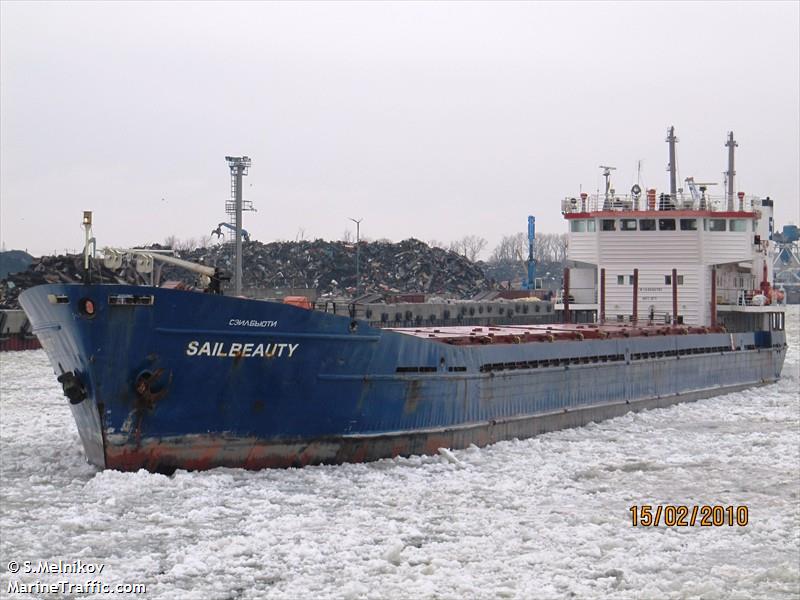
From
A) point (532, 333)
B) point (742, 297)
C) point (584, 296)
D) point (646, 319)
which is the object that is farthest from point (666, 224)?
point (532, 333)

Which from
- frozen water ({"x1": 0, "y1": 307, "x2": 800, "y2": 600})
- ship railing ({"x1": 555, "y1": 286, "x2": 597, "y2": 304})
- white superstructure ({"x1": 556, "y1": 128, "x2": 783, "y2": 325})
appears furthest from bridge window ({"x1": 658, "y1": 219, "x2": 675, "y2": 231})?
frozen water ({"x1": 0, "y1": 307, "x2": 800, "y2": 600})

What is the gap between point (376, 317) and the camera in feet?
159

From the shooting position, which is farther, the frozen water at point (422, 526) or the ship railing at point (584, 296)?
the ship railing at point (584, 296)

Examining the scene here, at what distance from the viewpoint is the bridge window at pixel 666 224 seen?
3127 centimetres

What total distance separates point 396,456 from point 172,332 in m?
4.91

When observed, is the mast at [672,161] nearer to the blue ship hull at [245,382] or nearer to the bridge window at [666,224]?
the bridge window at [666,224]

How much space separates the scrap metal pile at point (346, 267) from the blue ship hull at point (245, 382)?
161 ft

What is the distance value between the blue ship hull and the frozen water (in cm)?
47

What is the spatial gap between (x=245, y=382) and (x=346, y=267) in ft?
191

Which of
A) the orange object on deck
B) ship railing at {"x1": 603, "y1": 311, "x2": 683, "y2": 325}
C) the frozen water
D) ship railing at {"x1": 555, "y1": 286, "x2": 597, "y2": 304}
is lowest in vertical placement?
the frozen water

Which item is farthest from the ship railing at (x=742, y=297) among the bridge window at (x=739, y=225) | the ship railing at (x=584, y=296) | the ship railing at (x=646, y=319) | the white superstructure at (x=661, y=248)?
the ship railing at (x=584, y=296)

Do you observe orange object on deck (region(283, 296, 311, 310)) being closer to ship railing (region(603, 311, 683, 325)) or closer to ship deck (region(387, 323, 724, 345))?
ship deck (region(387, 323, 724, 345))

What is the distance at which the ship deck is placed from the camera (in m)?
21.4
